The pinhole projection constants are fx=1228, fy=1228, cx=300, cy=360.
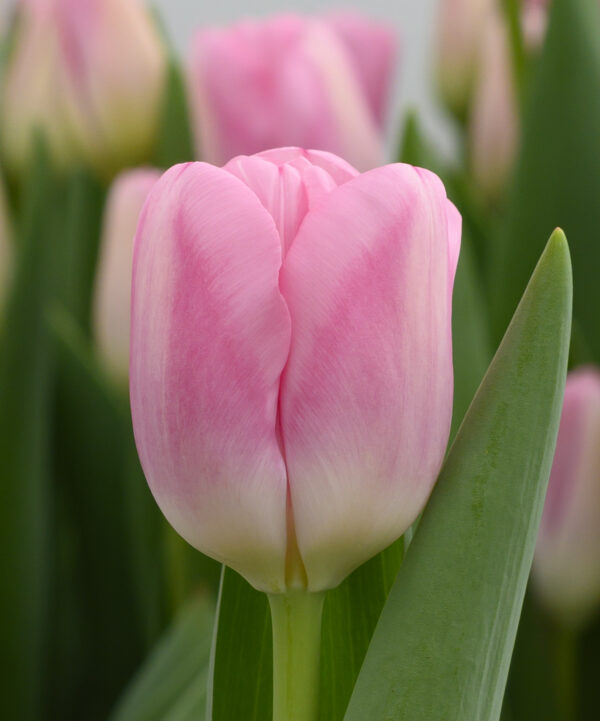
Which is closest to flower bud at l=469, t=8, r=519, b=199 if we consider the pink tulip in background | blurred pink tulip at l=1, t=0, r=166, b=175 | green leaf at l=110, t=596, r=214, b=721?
the pink tulip in background

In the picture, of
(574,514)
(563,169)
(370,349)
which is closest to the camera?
(370,349)

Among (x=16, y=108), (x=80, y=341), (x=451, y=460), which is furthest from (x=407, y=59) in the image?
(x=451, y=460)

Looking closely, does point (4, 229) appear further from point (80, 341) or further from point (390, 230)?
point (390, 230)

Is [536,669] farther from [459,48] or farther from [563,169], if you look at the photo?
[459,48]

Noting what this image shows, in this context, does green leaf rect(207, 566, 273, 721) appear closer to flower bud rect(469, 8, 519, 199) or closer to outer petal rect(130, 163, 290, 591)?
outer petal rect(130, 163, 290, 591)

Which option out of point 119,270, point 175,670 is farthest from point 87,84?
point 175,670

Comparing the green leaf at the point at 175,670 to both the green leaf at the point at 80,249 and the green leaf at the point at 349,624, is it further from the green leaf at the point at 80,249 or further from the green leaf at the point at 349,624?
the green leaf at the point at 80,249
